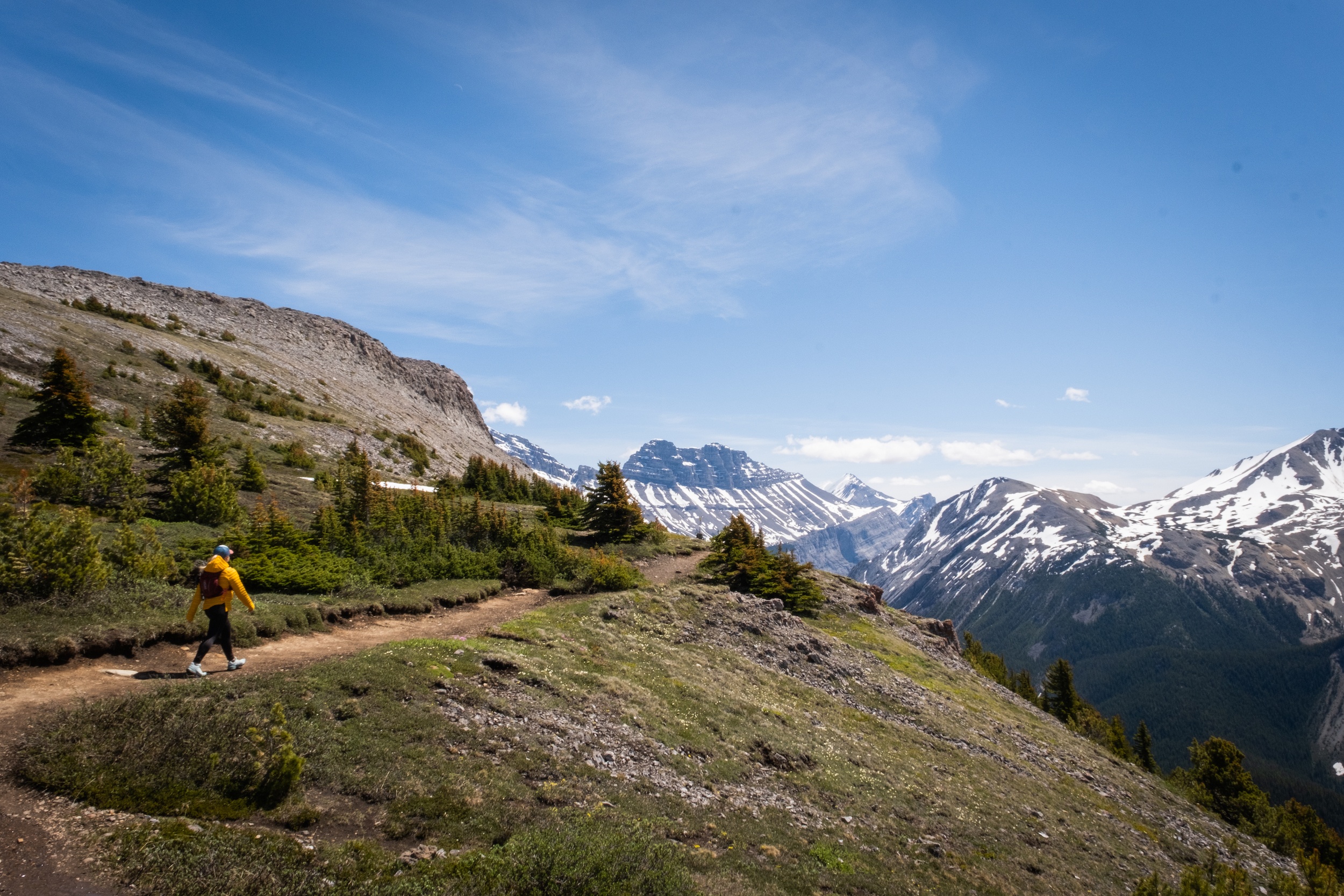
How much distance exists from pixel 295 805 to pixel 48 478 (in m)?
26.2

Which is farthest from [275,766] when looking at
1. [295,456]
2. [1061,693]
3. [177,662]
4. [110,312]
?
[1061,693]

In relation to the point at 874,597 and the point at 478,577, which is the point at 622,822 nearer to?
the point at 478,577

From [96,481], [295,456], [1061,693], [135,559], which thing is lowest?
[1061,693]

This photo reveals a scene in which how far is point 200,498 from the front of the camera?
97.2 ft

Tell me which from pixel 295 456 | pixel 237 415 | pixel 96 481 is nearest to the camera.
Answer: pixel 96 481

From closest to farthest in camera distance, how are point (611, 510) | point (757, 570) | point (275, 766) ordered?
point (275, 766) → point (757, 570) → point (611, 510)

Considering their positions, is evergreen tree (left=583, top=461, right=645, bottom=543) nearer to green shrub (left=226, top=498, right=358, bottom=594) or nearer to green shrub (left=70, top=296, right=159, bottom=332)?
green shrub (left=226, top=498, right=358, bottom=594)

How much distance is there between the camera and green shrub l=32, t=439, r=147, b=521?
26359 mm

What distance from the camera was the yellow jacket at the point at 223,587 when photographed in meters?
16.3

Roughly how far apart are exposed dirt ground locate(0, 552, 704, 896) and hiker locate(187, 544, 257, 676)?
750 millimetres

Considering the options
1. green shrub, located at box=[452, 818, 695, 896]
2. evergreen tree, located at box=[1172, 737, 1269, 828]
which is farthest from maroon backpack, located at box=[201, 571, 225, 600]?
evergreen tree, located at box=[1172, 737, 1269, 828]

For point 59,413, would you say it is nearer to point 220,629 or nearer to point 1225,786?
point 220,629

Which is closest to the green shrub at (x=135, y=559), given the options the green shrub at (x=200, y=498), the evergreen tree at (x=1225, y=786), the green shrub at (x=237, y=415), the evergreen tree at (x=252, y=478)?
the green shrub at (x=200, y=498)

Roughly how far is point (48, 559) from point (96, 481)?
13.3 metres
